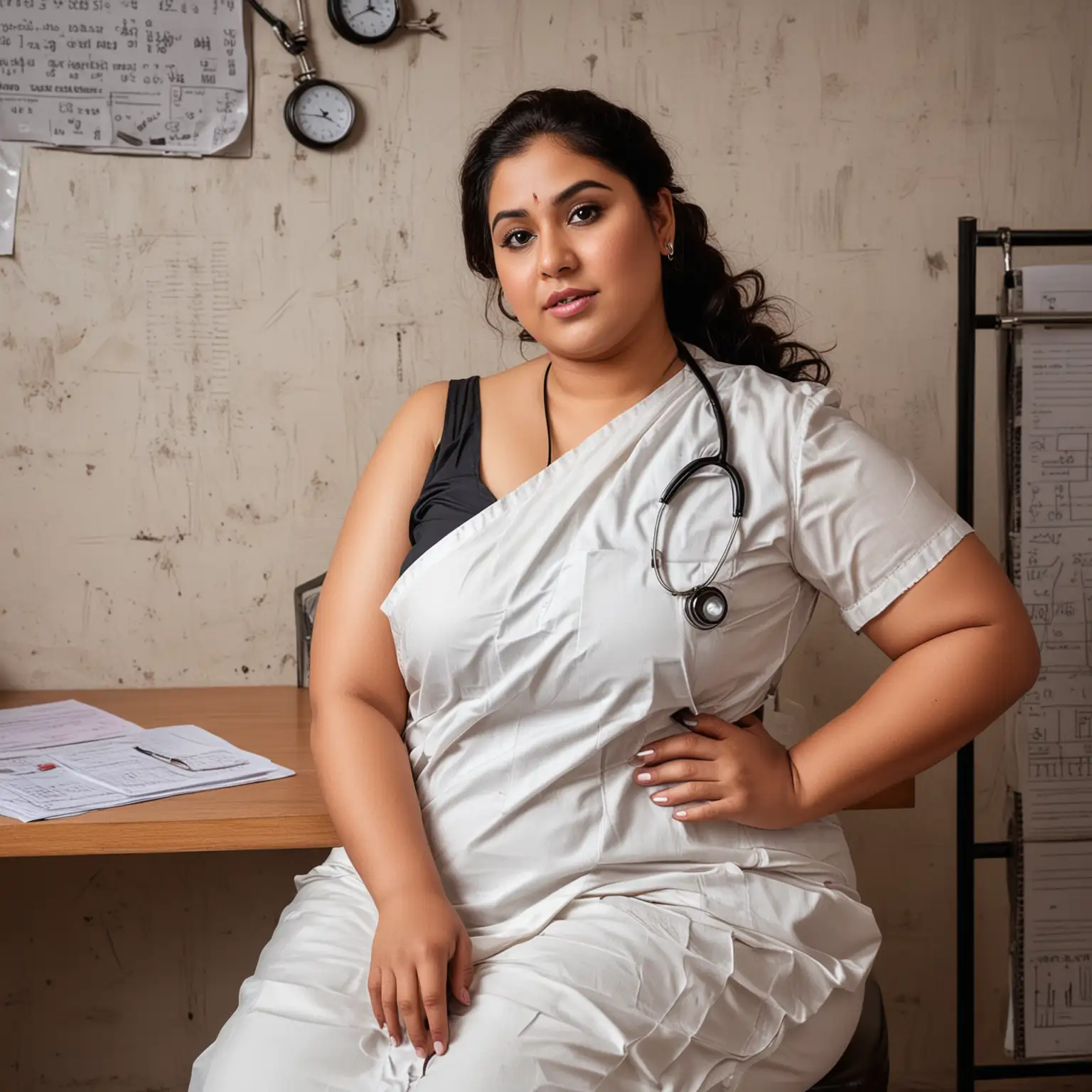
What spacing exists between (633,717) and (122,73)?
57.5 inches

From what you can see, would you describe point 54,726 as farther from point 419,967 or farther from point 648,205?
point 648,205

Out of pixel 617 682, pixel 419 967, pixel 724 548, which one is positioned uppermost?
pixel 724 548

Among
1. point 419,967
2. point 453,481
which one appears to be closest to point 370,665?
point 453,481

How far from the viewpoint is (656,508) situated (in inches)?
49.8

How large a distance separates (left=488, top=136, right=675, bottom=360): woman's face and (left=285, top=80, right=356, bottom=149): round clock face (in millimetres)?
719

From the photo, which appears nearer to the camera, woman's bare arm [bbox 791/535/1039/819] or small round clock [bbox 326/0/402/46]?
woman's bare arm [bbox 791/535/1039/819]

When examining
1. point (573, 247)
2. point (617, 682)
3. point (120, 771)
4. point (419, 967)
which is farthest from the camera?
point (120, 771)

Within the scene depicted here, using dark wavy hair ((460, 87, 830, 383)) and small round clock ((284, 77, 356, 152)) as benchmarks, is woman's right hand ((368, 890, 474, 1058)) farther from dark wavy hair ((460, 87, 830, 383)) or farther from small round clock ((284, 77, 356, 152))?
small round clock ((284, 77, 356, 152))

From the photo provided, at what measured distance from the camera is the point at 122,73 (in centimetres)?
195

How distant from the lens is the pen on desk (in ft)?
→ 5.23

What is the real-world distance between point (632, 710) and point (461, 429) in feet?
1.40

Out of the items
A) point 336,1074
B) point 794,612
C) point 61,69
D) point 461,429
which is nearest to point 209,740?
point 461,429

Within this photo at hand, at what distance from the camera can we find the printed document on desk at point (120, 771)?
56.4 inches

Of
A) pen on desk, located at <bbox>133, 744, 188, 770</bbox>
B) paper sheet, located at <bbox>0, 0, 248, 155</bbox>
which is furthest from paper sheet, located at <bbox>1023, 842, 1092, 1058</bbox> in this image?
paper sheet, located at <bbox>0, 0, 248, 155</bbox>
